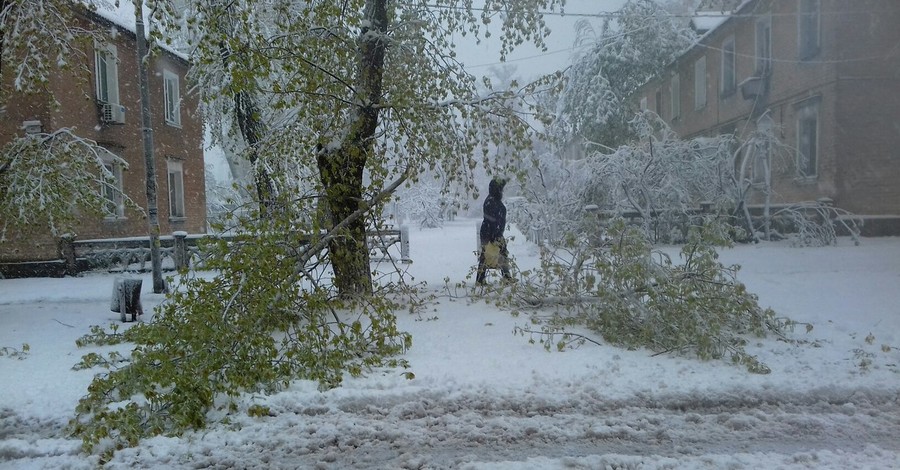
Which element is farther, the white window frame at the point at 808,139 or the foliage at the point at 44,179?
the white window frame at the point at 808,139

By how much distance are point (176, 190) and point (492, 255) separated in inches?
544

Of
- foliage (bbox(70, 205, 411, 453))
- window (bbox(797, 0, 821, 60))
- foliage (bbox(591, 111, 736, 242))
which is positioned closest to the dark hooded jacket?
foliage (bbox(70, 205, 411, 453))

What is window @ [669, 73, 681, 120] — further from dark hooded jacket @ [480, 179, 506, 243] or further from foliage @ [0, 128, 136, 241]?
foliage @ [0, 128, 136, 241]

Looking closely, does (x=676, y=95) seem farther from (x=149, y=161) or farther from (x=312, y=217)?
(x=312, y=217)

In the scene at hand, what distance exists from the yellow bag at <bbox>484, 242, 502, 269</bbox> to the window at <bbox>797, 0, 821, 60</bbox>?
38.1 ft

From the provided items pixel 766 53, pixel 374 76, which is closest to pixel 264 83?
pixel 374 76

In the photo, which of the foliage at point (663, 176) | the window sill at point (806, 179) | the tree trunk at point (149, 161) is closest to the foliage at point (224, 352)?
the tree trunk at point (149, 161)

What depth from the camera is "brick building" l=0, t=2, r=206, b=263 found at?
40.3 feet

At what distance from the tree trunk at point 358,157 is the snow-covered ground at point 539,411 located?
1.24 metres

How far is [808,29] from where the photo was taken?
1477 cm

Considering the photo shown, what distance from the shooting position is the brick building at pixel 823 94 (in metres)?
12.5

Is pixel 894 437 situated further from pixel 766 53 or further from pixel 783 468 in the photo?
pixel 766 53

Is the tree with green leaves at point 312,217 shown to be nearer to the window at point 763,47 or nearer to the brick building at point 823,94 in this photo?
the brick building at point 823,94

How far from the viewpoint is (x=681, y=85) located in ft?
75.9
